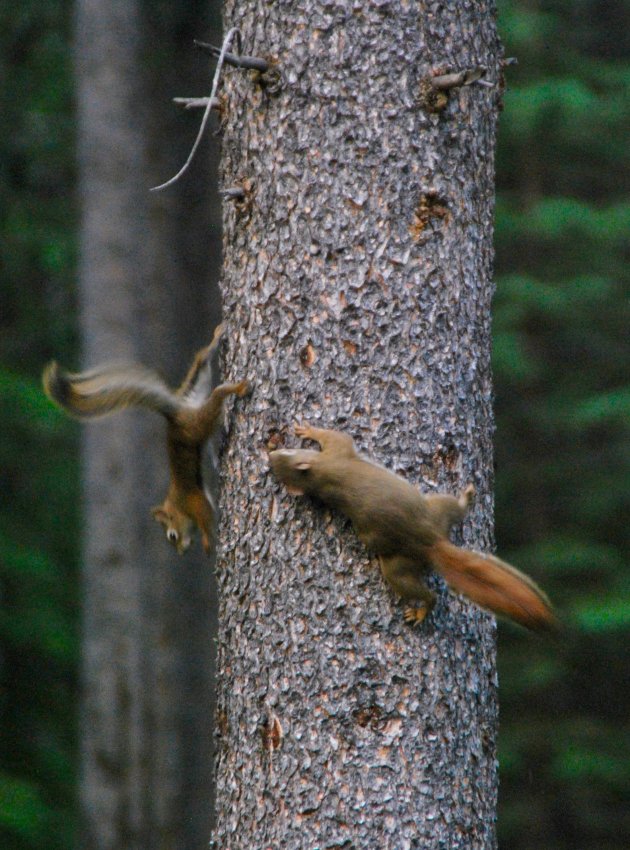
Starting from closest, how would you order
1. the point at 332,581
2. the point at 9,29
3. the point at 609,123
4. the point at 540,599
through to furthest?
the point at 540,599 → the point at 332,581 → the point at 9,29 → the point at 609,123

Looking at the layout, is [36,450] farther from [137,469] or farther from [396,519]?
[396,519]

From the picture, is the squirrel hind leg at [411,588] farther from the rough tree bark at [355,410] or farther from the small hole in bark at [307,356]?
the small hole in bark at [307,356]

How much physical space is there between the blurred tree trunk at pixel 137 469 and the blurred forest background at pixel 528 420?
71 cm

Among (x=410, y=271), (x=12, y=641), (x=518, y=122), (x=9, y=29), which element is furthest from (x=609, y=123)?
(x=410, y=271)

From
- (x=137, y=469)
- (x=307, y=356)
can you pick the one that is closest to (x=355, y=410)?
(x=307, y=356)

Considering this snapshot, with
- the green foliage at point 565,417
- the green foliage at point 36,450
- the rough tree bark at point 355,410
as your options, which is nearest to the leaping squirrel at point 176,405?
the rough tree bark at point 355,410

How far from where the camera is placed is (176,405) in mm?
3533

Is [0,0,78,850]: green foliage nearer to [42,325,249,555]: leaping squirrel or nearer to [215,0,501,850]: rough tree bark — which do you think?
[42,325,249,555]: leaping squirrel

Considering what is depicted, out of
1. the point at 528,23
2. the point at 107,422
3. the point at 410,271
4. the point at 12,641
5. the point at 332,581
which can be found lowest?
the point at 12,641

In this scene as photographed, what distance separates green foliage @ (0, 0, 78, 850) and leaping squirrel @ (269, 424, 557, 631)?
5396 mm

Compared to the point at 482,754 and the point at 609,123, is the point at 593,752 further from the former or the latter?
the point at 482,754

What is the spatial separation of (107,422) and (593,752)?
5.25 meters

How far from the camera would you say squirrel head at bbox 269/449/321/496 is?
2.56 metres

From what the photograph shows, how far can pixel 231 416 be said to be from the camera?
2840 millimetres
